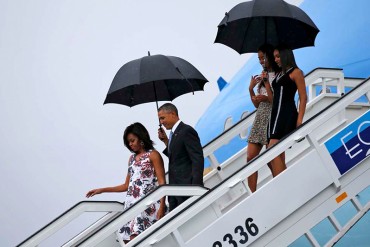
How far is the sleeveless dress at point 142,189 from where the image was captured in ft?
19.9

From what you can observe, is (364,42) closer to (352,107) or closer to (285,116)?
(352,107)

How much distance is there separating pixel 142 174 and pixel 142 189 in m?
0.12

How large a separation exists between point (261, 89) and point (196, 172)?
1016 millimetres

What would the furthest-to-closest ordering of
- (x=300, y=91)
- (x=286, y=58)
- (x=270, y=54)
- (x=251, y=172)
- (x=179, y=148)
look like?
(x=270, y=54) < (x=179, y=148) < (x=286, y=58) < (x=300, y=91) < (x=251, y=172)

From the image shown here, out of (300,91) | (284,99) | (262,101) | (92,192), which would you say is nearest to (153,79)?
(262,101)

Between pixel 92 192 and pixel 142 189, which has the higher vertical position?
pixel 92 192

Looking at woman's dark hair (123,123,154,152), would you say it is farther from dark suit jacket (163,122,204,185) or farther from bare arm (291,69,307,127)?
bare arm (291,69,307,127)

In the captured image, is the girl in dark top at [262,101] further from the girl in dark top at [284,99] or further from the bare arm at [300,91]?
the bare arm at [300,91]

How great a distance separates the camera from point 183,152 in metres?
5.96

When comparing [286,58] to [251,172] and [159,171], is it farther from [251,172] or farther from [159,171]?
[159,171]

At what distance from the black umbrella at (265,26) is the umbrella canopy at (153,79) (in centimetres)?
43

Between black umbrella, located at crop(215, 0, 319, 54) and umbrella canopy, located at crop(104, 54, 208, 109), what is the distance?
17.0 inches

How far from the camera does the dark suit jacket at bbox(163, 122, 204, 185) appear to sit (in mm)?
5875

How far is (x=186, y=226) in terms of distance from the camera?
5309mm
